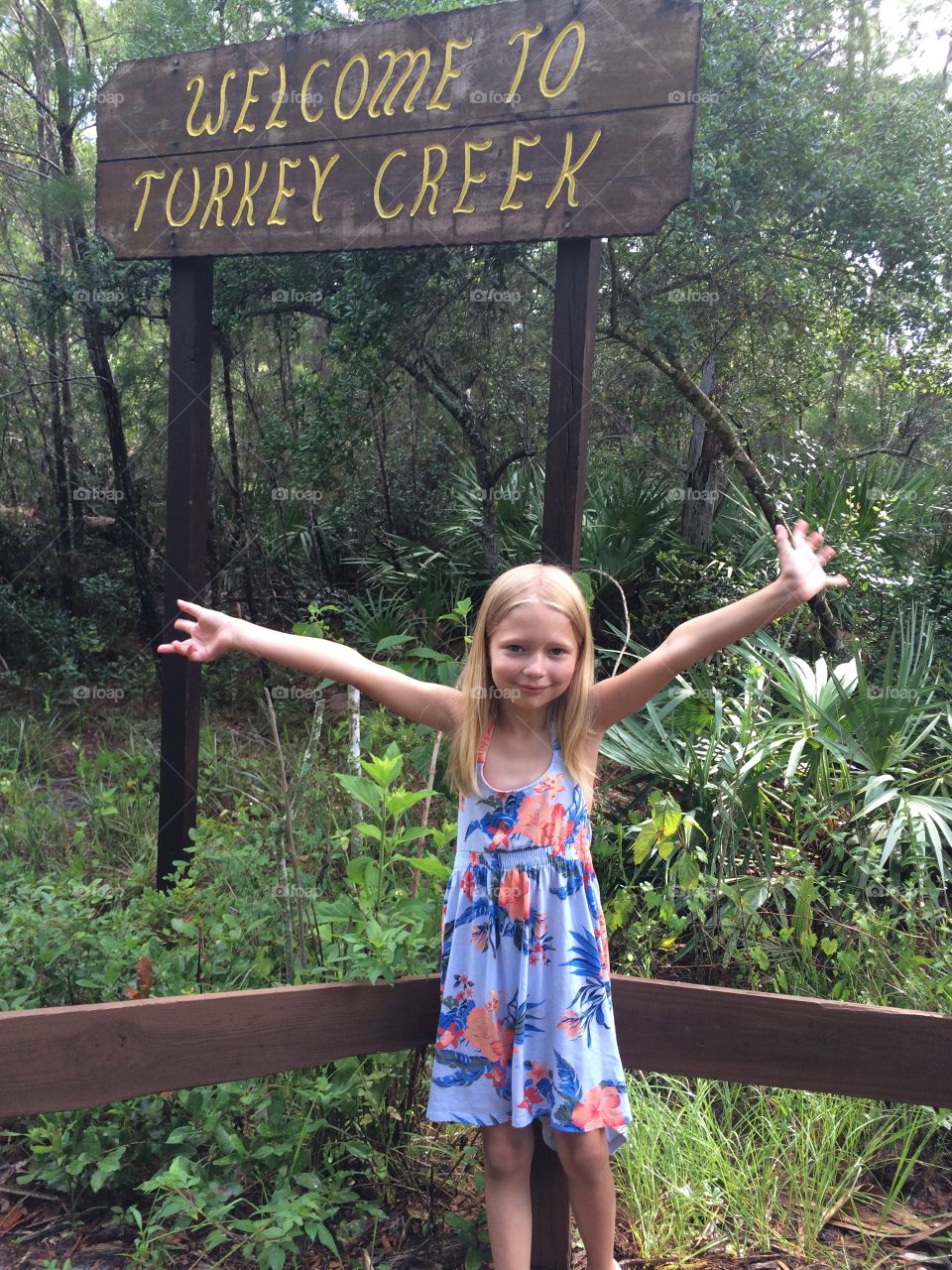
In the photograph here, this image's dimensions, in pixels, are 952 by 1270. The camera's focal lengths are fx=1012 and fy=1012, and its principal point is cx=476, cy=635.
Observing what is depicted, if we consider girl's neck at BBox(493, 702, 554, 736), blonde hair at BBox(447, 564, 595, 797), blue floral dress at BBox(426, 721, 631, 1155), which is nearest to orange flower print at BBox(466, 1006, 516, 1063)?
blue floral dress at BBox(426, 721, 631, 1155)

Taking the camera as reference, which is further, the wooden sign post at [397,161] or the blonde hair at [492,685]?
the wooden sign post at [397,161]

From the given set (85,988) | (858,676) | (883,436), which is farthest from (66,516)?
(883,436)

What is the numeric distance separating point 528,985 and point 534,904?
0.47ft

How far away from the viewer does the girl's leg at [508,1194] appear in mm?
1822

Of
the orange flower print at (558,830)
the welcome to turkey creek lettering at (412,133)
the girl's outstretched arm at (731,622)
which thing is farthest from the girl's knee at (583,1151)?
the welcome to turkey creek lettering at (412,133)

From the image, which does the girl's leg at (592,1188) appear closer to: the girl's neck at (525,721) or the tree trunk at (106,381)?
the girl's neck at (525,721)

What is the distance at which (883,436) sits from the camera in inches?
441

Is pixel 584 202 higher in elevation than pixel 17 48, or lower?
lower

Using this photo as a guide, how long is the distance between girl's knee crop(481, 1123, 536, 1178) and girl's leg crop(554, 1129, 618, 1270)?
8 centimetres

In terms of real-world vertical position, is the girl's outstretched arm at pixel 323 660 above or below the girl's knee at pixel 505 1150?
above

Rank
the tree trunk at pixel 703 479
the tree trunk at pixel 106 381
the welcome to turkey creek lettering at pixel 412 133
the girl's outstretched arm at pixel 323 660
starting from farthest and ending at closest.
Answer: the tree trunk at pixel 703 479 → the tree trunk at pixel 106 381 → the welcome to turkey creek lettering at pixel 412 133 → the girl's outstretched arm at pixel 323 660

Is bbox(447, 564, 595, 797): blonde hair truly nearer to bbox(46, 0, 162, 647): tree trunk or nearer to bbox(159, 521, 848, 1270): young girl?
bbox(159, 521, 848, 1270): young girl

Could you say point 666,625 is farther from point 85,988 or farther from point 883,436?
point 883,436

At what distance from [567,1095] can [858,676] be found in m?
2.41
